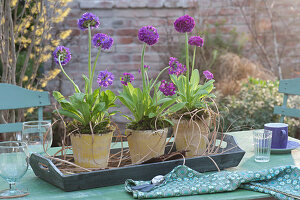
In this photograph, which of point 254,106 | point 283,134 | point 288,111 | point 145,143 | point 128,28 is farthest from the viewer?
point 128,28

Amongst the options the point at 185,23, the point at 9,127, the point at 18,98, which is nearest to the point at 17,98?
the point at 18,98

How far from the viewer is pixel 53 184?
1359mm

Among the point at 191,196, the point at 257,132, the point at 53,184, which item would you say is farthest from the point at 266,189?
the point at 53,184

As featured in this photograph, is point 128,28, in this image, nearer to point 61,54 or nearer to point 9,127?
point 9,127

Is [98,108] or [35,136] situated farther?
[35,136]

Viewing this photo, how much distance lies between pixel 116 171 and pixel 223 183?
1.03 ft

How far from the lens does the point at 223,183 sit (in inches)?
51.4

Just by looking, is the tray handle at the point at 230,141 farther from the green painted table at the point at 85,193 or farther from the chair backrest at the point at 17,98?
the chair backrest at the point at 17,98

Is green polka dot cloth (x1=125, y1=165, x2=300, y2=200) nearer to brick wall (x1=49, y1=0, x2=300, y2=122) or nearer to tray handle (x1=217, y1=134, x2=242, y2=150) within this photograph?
tray handle (x1=217, y1=134, x2=242, y2=150)

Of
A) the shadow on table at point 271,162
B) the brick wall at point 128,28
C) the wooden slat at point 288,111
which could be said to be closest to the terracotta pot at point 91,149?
the shadow on table at point 271,162

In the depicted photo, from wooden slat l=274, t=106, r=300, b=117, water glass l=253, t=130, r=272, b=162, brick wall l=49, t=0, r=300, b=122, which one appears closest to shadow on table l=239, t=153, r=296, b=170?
water glass l=253, t=130, r=272, b=162

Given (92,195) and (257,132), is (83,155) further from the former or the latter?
(257,132)

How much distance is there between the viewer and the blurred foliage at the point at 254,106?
3.43m

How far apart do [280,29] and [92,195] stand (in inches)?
148
